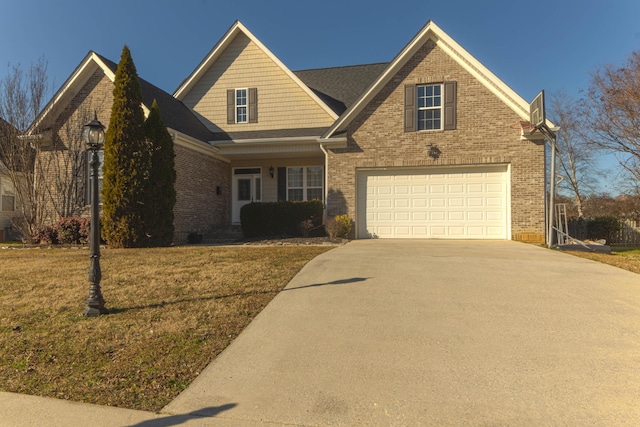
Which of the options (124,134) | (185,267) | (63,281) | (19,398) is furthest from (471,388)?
(124,134)

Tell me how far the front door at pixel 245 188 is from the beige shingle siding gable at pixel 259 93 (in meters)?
1.82

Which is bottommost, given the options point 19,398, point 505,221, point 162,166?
point 19,398

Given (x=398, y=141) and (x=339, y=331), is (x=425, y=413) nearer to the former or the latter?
(x=339, y=331)

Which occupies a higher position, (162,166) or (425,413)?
(162,166)

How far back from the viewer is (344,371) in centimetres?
358

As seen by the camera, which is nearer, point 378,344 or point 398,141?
point 378,344

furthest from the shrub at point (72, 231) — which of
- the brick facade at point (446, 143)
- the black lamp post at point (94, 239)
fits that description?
the black lamp post at point (94, 239)

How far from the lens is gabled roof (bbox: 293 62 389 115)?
17562 millimetres

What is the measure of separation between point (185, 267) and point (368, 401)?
5.56 m

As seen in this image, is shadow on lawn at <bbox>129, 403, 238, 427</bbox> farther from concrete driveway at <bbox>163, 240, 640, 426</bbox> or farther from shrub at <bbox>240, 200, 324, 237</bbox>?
shrub at <bbox>240, 200, 324, 237</bbox>

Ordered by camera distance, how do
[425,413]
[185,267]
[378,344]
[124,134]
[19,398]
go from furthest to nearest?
[124,134] < [185,267] < [378,344] < [19,398] < [425,413]

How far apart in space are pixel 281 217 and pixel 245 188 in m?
3.82

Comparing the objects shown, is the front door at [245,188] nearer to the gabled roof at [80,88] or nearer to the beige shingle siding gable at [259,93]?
the beige shingle siding gable at [259,93]

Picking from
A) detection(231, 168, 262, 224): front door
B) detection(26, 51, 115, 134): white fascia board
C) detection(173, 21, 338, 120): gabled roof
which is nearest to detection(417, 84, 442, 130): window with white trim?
detection(173, 21, 338, 120): gabled roof
